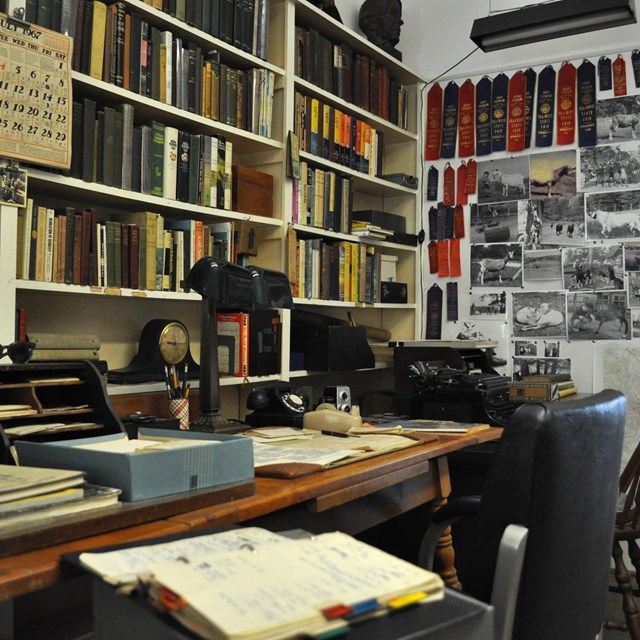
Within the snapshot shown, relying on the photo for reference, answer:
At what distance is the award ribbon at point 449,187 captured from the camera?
4.04m

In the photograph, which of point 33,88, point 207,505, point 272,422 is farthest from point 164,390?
point 207,505

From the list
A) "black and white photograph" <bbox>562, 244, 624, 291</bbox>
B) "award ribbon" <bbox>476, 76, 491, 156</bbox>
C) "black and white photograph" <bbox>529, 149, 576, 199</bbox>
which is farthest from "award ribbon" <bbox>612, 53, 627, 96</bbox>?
"black and white photograph" <bbox>562, 244, 624, 291</bbox>

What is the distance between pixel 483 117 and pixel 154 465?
3308mm

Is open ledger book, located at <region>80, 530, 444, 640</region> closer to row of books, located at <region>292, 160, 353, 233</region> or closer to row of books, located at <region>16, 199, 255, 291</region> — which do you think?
row of books, located at <region>16, 199, 255, 291</region>

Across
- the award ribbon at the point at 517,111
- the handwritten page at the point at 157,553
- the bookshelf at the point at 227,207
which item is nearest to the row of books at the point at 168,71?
the bookshelf at the point at 227,207

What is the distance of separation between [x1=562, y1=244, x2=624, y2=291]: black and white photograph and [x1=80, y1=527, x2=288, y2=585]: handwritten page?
9.89 feet

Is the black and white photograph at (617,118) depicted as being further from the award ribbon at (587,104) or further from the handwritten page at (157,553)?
the handwritten page at (157,553)

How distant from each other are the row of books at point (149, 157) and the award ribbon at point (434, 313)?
1.59m

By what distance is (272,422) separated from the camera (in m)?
2.09

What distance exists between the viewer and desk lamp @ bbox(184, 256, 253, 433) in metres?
1.83

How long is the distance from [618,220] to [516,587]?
107 inches

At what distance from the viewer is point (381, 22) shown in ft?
12.8

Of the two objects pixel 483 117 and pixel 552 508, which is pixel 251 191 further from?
pixel 552 508

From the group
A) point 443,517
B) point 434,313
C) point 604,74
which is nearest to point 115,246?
point 443,517
